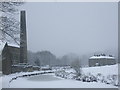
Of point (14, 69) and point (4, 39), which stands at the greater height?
point (4, 39)

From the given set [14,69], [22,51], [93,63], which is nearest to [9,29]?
[14,69]

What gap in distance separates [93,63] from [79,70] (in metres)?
54.3

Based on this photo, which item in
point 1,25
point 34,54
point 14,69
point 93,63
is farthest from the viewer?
point 34,54

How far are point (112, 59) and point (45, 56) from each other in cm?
3867

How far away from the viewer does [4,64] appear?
2156 inches

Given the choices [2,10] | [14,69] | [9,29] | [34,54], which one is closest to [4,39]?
[9,29]

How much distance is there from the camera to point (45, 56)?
446 feet

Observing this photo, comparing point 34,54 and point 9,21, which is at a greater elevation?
point 9,21

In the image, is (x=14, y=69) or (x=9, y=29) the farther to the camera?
(x=14, y=69)

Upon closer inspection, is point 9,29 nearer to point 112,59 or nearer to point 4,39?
point 4,39

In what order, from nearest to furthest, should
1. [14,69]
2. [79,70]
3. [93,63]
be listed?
[79,70]
[14,69]
[93,63]

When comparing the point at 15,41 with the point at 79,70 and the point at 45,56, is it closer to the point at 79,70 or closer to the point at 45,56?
the point at 79,70

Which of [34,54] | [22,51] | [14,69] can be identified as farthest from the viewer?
[34,54]

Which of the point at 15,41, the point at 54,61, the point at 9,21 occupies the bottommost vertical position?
the point at 54,61
